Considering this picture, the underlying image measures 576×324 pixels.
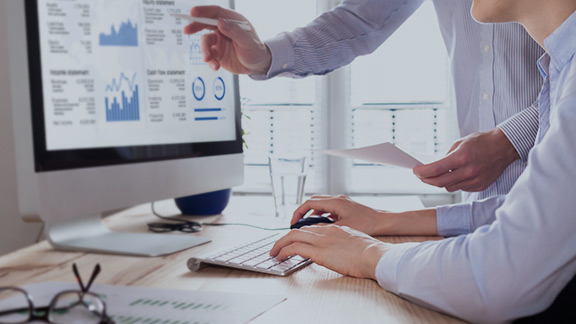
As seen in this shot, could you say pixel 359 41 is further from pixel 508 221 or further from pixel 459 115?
pixel 508 221

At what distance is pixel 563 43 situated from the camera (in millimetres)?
954

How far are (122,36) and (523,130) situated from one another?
3.03 feet

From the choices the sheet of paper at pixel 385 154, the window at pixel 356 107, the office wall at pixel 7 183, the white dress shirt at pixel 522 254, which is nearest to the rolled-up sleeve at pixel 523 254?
the white dress shirt at pixel 522 254

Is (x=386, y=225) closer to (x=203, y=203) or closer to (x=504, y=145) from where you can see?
(x=504, y=145)

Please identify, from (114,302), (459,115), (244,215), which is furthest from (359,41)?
(114,302)

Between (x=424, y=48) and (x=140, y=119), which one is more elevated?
(x=424, y=48)

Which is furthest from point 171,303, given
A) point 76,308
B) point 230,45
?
point 230,45

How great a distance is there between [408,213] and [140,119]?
611mm

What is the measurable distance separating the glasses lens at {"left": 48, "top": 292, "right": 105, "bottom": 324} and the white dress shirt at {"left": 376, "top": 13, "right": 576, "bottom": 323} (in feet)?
1.30

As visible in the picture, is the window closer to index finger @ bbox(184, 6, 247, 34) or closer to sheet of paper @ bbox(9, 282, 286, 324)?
index finger @ bbox(184, 6, 247, 34)

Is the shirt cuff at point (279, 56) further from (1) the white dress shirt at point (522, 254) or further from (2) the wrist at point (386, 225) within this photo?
(1) the white dress shirt at point (522, 254)

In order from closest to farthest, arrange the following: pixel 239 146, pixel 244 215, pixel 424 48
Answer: pixel 239 146
pixel 244 215
pixel 424 48

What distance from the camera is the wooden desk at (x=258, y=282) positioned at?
712 millimetres

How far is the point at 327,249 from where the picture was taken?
93cm
